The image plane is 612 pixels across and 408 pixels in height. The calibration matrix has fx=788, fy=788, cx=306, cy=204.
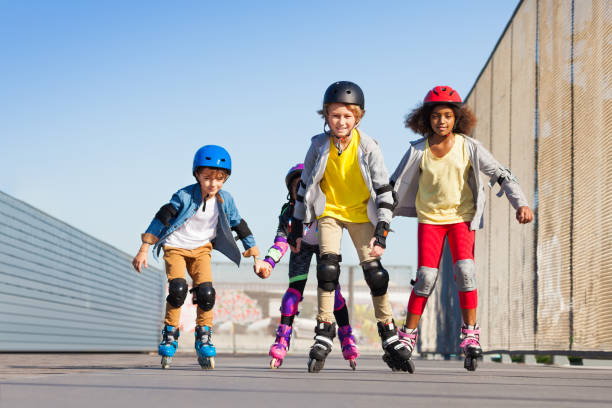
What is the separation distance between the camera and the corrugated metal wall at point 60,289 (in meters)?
9.68

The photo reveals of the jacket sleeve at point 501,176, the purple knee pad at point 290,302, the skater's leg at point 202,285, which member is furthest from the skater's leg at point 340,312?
the jacket sleeve at point 501,176

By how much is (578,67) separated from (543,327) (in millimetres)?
2282

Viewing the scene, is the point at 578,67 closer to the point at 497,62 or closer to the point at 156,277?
the point at 497,62

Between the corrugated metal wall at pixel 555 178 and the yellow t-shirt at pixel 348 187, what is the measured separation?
6.06ft

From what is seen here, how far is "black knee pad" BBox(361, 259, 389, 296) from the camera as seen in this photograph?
Answer: 4.52 m

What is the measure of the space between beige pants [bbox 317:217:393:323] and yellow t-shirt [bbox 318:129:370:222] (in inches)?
2.2

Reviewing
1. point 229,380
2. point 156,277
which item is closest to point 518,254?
point 229,380

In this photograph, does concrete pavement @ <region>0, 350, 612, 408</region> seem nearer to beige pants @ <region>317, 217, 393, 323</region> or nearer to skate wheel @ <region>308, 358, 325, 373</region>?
skate wheel @ <region>308, 358, 325, 373</region>

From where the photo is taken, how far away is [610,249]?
525 centimetres

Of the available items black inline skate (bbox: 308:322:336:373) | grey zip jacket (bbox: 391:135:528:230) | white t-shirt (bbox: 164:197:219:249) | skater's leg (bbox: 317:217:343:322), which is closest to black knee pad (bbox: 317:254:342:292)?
skater's leg (bbox: 317:217:343:322)

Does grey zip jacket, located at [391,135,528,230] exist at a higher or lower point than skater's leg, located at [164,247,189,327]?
higher

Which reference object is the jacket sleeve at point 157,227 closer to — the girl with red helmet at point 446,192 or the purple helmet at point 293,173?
the purple helmet at point 293,173

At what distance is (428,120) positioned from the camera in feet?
16.6

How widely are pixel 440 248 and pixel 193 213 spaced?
1.60m
